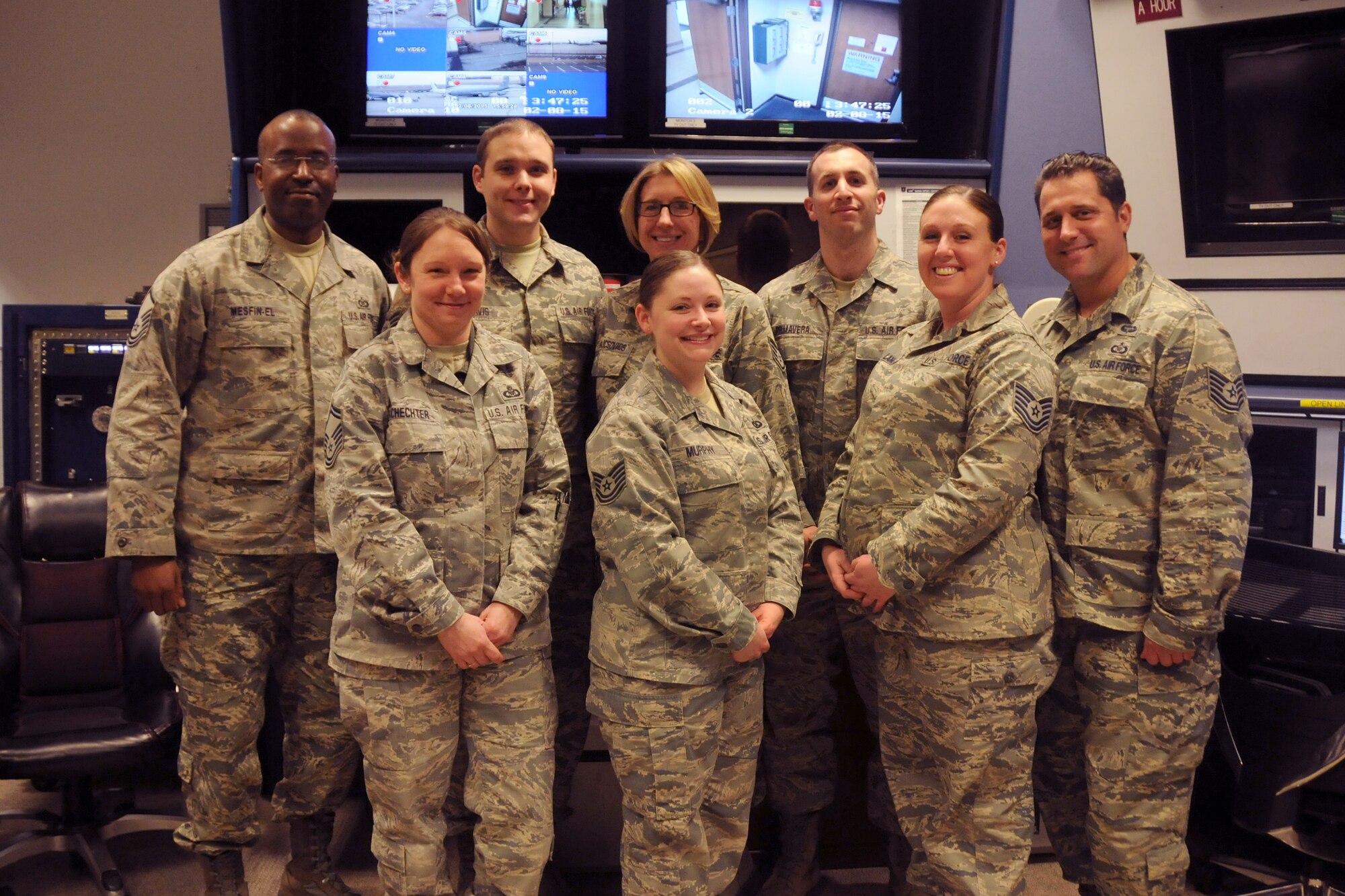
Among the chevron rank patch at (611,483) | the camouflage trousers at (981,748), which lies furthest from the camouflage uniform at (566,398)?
the camouflage trousers at (981,748)

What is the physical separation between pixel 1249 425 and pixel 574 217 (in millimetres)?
1954

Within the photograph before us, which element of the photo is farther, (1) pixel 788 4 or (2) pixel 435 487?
(1) pixel 788 4

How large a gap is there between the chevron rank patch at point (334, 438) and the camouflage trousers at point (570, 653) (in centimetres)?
66

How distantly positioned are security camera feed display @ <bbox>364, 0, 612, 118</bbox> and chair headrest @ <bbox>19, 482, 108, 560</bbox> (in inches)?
Answer: 56.5

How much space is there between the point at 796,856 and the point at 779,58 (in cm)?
233

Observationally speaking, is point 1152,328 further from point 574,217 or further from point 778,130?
point 574,217

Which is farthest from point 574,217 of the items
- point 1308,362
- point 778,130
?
point 1308,362

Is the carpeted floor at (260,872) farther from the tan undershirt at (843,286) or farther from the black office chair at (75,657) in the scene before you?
the tan undershirt at (843,286)

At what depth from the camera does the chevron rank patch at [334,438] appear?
1766 mm

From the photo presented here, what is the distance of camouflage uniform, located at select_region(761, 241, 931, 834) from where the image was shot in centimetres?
227

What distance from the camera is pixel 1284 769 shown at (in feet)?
6.52

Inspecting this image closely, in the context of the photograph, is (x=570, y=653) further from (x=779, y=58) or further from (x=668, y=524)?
(x=779, y=58)

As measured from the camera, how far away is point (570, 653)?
2314 millimetres

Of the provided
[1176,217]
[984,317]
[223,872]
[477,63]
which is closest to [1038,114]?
[1176,217]
